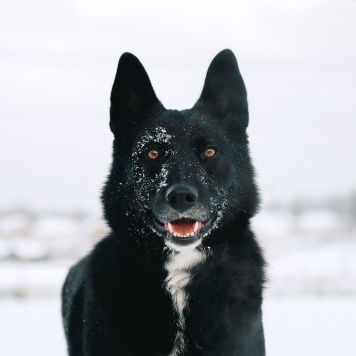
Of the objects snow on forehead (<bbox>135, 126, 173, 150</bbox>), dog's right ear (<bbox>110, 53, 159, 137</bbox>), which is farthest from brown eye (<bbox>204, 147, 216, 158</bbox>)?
dog's right ear (<bbox>110, 53, 159, 137</bbox>)

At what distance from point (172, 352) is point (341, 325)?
4.80 meters

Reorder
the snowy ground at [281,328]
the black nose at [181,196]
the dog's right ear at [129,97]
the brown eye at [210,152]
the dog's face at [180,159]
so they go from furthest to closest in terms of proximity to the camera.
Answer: the snowy ground at [281,328], the dog's right ear at [129,97], the brown eye at [210,152], the dog's face at [180,159], the black nose at [181,196]

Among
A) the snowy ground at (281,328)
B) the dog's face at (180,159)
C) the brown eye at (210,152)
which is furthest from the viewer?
the snowy ground at (281,328)

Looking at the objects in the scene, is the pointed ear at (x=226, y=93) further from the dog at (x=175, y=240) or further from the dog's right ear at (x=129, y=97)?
the dog's right ear at (x=129, y=97)

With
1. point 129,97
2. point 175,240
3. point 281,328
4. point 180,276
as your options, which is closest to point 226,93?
point 129,97

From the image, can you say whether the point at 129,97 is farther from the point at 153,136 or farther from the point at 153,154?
the point at 153,154

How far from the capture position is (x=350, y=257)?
1647cm

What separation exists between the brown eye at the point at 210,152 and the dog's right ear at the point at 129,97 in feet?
1.86

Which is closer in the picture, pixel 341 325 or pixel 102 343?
pixel 102 343

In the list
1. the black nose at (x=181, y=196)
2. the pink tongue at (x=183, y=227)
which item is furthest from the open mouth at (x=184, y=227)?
the black nose at (x=181, y=196)

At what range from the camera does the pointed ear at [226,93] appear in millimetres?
3893

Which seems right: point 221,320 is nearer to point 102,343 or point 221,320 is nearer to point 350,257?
point 102,343

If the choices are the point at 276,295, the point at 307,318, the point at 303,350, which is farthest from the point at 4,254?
the point at 303,350

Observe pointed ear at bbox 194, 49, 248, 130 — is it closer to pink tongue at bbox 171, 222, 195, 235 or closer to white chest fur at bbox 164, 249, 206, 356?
pink tongue at bbox 171, 222, 195, 235
